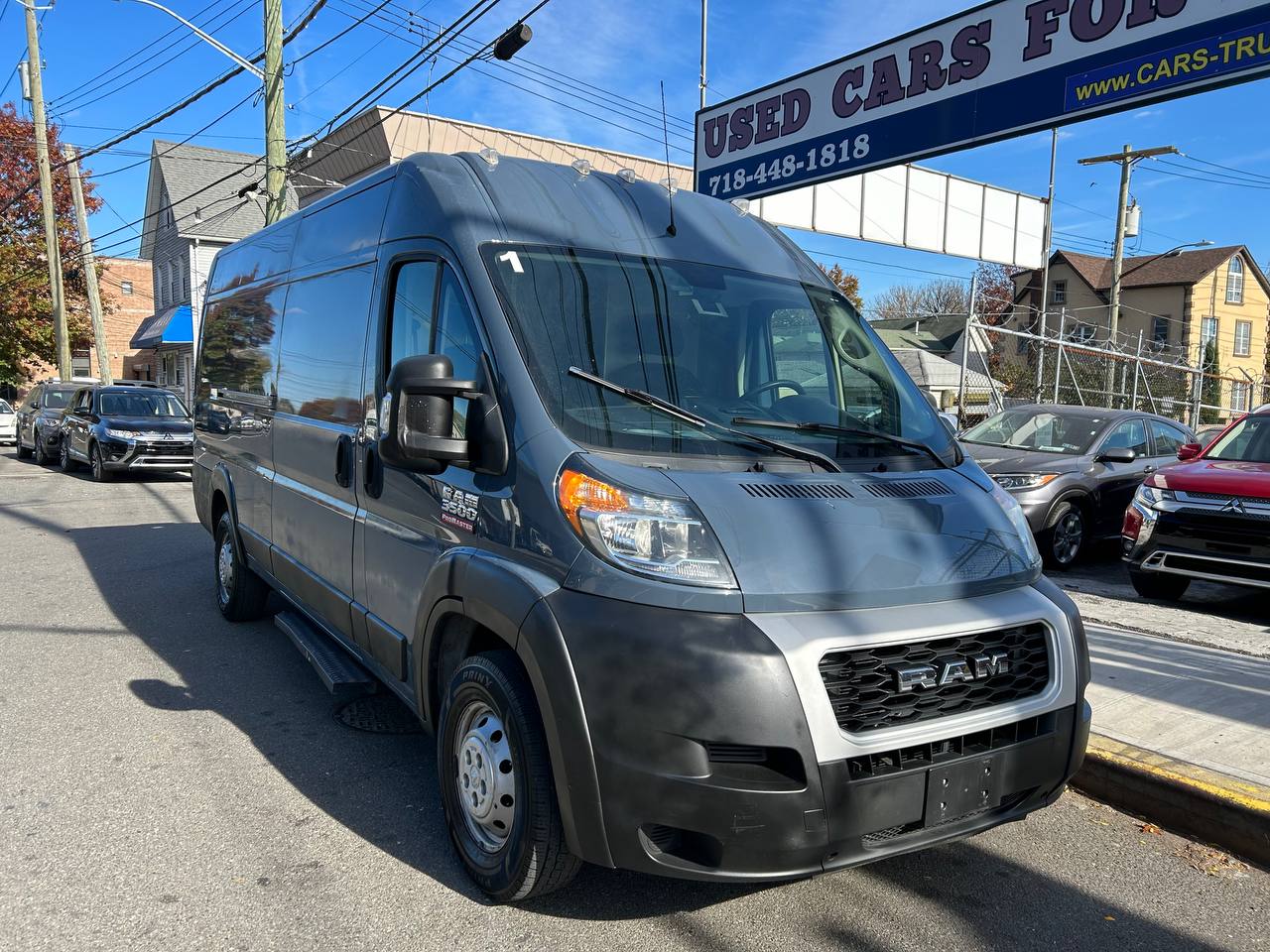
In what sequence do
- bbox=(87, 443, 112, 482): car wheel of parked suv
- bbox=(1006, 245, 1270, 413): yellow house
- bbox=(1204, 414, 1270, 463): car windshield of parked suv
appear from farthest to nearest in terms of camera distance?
1. bbox=(1006, 245, 1270, 413): yellow house
2. bbox=(87, 443, 112, 482): car wheel of parked suv
3. bbox=(1204, 414, 1270, 463): car windshield of parked suv

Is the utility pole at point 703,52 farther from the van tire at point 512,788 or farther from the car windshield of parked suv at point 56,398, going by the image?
the car windshield of parked suv at point 56,398

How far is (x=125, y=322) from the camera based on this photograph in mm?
47625

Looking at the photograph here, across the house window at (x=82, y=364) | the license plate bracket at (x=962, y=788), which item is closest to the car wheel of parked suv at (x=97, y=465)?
the license plate bracket at (x=962, y=788)

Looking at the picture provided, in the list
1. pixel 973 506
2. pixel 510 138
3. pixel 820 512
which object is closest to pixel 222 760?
pixel 820 512

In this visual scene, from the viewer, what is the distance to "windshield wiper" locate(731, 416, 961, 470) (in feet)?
11.3

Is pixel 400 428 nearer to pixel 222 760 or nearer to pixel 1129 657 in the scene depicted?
pixel 222 760

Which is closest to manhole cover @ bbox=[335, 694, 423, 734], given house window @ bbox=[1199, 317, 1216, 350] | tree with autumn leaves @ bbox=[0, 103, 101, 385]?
tree with autumn leaves @ bbox=[0, 103, 101, 385]

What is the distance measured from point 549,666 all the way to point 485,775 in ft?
2.15

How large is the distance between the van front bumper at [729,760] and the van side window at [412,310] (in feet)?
4.90

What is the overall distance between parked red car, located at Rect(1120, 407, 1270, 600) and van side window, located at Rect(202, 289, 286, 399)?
6.43 metres

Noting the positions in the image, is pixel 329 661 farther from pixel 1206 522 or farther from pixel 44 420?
pixel 44 420

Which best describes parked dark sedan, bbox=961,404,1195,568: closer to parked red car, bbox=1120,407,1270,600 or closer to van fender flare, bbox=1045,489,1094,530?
van fender flare, bbox=1045,489,1094,530

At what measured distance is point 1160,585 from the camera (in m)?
7.85

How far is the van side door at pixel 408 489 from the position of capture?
3461 mm
